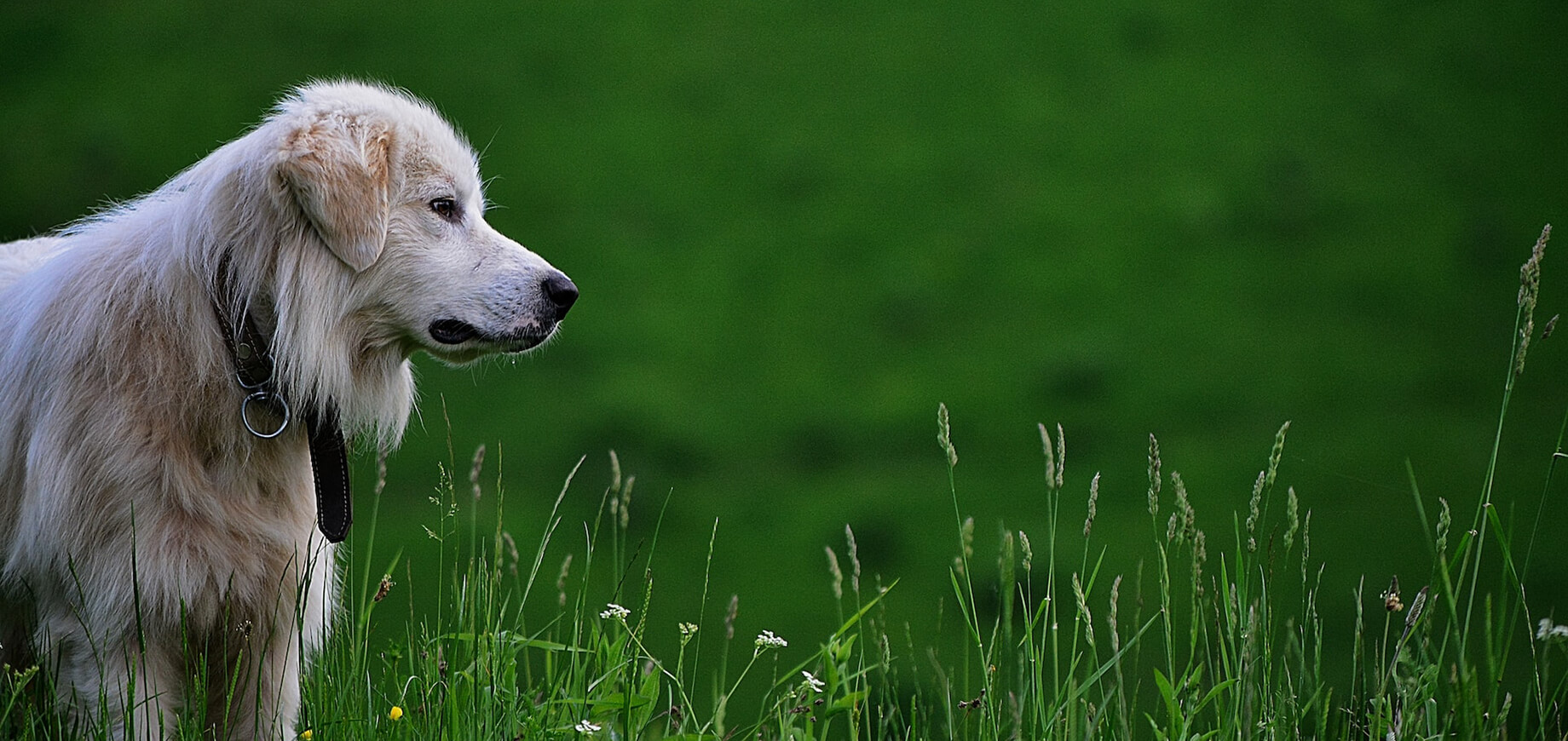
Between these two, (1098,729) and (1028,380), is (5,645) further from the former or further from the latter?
(1028,380)

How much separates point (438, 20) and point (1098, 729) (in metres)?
10.1

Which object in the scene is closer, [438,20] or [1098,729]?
[1098,729]

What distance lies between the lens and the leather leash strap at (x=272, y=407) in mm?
2932

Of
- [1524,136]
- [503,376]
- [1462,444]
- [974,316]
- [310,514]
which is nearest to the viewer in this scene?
[310,514]

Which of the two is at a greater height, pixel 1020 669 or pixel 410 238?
pixel 410 238

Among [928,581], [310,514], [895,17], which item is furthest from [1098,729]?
[895,17]

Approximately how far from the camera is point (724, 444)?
8.84 meters

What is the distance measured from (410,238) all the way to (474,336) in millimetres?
287

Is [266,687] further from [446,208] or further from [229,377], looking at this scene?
[446,208]

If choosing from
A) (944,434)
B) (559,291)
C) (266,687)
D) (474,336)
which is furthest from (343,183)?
(944,434)

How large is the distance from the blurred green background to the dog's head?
13.6 ft

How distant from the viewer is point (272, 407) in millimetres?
2977

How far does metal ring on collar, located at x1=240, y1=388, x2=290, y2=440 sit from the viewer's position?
9.48ft

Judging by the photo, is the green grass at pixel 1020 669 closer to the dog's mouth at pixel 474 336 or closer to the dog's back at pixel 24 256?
the dog's mouth at pixel 474 336
